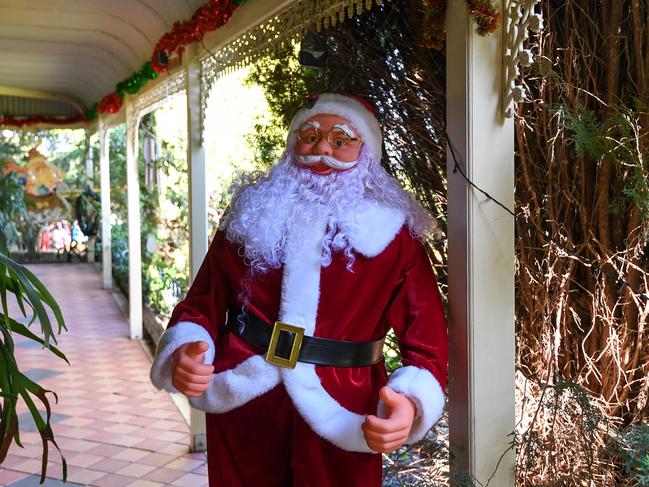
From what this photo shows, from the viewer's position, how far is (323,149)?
77.1 inches

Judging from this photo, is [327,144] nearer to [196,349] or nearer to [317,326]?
[317,326]

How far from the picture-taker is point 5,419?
5.64 feet

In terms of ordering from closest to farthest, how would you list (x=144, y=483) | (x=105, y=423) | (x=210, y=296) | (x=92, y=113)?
(x=210, y=296)
(x=144, y=483)
(x=105, y=423)
(x=92, y=113)

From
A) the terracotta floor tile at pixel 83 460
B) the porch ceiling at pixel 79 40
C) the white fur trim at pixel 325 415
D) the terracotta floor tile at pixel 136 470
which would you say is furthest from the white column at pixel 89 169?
the white fur trim at pixel 325 415

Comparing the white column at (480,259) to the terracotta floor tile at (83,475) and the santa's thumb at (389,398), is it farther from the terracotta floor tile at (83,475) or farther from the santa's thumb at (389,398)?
the terracotta floor tile at (83,475)

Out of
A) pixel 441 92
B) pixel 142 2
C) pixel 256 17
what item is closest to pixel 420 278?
pixel 441 92

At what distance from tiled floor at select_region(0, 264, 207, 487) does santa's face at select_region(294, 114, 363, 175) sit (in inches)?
76.4

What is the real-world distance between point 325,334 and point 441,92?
0.94m

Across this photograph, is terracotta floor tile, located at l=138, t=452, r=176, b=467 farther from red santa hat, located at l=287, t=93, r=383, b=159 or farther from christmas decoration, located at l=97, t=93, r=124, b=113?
christmas decoration, located at l=97, t=93, r=124, b=113

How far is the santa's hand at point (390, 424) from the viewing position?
1.62m

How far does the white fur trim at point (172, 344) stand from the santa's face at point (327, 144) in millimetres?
→ 554

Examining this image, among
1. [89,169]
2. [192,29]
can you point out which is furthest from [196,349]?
[89,169]

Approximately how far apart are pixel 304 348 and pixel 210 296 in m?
0.39

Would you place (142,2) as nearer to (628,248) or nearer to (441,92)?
(441,92)
